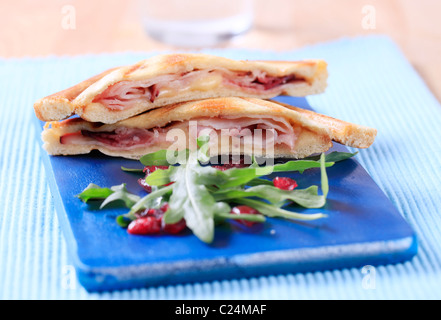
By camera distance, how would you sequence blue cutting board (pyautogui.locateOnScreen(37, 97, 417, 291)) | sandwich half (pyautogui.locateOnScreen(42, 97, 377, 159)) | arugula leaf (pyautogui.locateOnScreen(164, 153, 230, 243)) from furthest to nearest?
sandwich half (pyautogui.locateOnScreen(42, 97, 377, 159)) < arugula leaf (pyautogui.locateOnScreen(164, 153, 230, 243)) < blue cutting board (pyautogui.locateOnScreen(37, 97, 417, 291))

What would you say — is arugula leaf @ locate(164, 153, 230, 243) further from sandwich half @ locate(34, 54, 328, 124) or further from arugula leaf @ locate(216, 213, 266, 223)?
sandwich half @ locate(34, 54, 328, 124)

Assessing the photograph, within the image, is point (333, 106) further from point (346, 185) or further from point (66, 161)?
point (66, 161)

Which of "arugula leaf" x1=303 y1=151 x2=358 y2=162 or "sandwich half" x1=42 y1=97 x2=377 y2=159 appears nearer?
"arugula leaf" x1=303 y1=151 x2=358 y2=162

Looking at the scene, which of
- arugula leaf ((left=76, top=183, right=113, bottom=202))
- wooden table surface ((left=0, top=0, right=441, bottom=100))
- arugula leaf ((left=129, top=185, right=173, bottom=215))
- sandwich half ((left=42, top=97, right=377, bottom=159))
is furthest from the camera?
wooden table surface ((left=0, top=0, right=441, bottom=100))

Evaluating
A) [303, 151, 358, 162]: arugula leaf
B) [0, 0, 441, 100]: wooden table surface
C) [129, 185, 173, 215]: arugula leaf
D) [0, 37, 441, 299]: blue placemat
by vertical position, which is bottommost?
[0, 0, 441, 100]: wooden table surface

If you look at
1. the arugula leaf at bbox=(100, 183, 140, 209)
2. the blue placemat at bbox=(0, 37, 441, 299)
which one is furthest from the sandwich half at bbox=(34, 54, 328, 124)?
the arugula leaf at bbox=(100, 183, 140, 209)

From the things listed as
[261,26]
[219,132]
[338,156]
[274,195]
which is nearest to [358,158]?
[338,156]

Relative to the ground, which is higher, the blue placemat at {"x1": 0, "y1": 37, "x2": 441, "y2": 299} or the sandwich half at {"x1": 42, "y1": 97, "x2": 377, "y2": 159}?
the sandwich half at {"x1": 42, "y1": 97, "x2": 377, "y2": 159}

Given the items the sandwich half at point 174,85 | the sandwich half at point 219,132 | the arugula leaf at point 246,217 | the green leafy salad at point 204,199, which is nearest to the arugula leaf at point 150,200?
the green leafy salad at point 204,199
